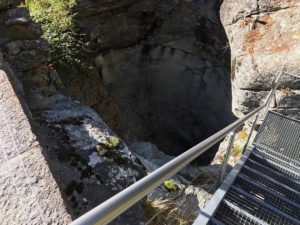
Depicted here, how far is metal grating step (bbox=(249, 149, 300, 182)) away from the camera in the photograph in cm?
488

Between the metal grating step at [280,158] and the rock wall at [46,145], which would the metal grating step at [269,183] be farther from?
the rock wall at [46,145]

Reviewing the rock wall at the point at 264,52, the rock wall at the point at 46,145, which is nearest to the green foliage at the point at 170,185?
the rock wall at the point at 46,145

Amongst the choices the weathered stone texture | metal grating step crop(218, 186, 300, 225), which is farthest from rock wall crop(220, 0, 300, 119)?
the weathered stone texture


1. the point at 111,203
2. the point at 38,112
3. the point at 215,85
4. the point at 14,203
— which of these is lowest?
the point at 215,85

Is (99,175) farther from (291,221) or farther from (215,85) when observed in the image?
(215,85)

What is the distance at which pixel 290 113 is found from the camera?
25.3 ft

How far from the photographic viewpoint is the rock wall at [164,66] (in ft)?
38.0

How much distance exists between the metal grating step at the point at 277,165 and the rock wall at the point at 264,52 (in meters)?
2.88

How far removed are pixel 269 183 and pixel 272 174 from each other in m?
0.32

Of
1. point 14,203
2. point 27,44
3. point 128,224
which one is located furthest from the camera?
point 27,44

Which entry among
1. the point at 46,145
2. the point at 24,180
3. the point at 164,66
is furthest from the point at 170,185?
the point at 164,66

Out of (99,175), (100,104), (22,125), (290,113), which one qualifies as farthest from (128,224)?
(100,104)

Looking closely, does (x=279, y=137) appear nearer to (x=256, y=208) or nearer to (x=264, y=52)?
(x=256, y=208)

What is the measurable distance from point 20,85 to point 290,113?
595 centimetres
